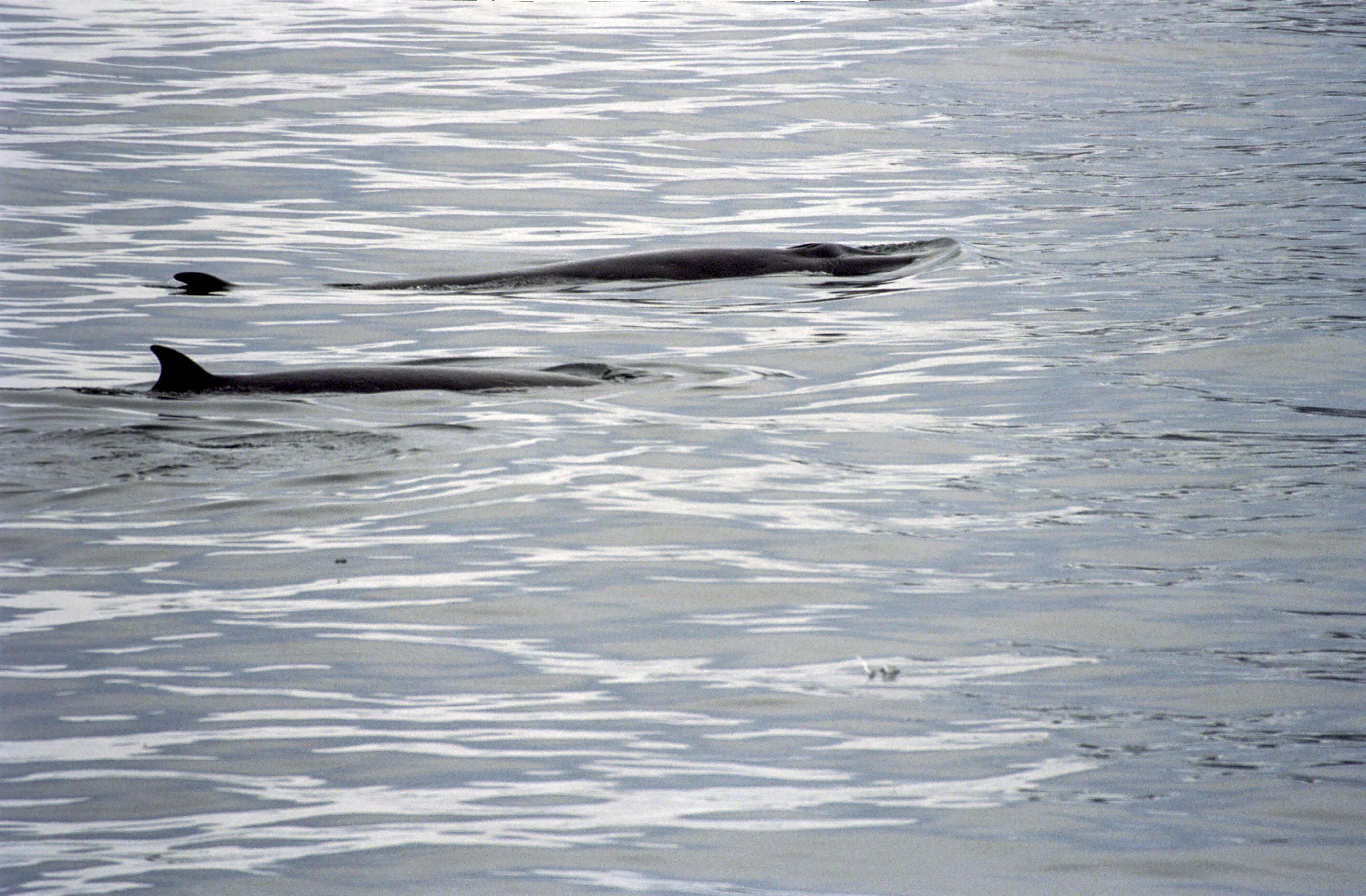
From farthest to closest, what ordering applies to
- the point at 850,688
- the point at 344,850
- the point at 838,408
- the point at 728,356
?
the point at 728,356
the point at 838,408
the point at 850,688
the point at 344,850

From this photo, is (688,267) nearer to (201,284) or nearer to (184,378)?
(201,284)

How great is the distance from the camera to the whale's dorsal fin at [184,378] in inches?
358

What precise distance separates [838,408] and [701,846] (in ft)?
16.3

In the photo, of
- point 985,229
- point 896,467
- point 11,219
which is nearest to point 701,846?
point 896,467

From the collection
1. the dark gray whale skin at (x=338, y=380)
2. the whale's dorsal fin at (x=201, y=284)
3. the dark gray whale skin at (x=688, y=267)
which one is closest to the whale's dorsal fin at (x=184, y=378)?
the dark gray whale skin at (x=338, y=380)

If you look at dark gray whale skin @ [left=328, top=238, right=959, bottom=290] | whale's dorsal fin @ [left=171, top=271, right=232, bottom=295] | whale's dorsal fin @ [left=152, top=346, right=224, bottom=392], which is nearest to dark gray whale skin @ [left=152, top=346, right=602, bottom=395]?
whale's dorsal fin @ [left=152, top=346, right=224, bottom=392]

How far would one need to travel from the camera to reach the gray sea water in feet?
15.8

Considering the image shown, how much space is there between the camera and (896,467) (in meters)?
8.33

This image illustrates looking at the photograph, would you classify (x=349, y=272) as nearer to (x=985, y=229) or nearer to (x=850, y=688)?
(x=985, y=229)

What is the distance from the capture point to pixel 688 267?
13.2 meters

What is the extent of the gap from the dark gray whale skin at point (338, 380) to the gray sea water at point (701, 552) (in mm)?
157

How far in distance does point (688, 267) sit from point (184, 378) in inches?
189

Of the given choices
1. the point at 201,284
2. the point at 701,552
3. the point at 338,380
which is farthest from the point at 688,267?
the point at 701,552

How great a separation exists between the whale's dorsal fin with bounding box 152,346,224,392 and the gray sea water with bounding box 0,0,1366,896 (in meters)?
0.22
